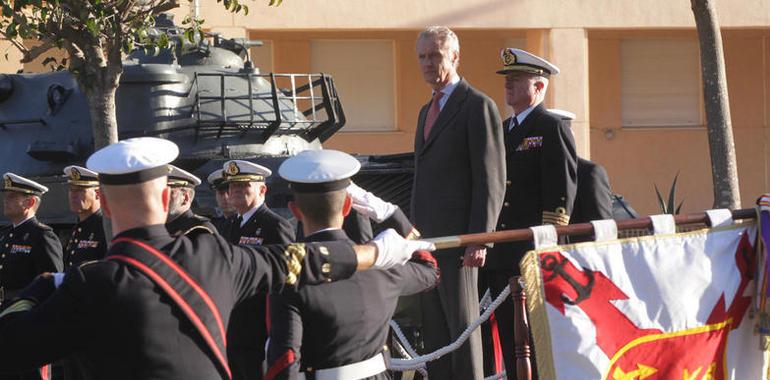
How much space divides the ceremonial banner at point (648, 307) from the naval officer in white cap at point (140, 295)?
65.9 inches

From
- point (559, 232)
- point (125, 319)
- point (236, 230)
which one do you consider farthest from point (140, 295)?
point (236, 230)

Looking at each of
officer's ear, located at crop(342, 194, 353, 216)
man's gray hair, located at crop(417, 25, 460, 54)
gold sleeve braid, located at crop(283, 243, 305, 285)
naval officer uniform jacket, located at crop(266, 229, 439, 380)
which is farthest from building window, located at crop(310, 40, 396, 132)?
gold sleeve braid, located at crop(283, 243, 305, 285)

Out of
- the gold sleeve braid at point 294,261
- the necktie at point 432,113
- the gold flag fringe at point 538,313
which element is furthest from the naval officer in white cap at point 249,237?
the gold sleeve braid at point 294,261

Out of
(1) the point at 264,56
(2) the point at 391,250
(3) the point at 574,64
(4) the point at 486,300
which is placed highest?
(1) the point at 264,56

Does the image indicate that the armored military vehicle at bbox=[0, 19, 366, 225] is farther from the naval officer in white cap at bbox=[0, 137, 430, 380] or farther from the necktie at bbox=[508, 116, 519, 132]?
the naval officer in white cap at bbox=[0, 137, 430, 380]

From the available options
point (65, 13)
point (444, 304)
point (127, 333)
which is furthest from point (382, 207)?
point (65, 13)

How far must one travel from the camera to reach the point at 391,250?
4.09 metres

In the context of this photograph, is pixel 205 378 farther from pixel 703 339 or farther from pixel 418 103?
pixel 418 103

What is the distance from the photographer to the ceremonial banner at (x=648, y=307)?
5.09 meters

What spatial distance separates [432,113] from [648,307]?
1611 mm

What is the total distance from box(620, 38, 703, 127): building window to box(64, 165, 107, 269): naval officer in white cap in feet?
47.8

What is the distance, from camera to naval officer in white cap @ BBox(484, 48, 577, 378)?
6.16 meters

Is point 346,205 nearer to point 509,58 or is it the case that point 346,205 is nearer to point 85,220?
point 509,58

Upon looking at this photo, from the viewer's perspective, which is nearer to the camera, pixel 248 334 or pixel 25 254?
pixel 248 334
